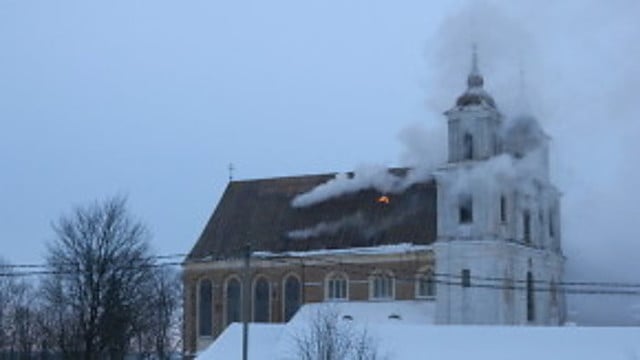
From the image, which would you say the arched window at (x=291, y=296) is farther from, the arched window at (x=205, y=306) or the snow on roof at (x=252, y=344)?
the snow on roof at (x=252, y=344)

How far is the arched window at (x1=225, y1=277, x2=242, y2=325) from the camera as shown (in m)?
77.1

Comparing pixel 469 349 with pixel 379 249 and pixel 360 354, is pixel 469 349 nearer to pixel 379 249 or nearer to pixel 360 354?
pixel 360 354

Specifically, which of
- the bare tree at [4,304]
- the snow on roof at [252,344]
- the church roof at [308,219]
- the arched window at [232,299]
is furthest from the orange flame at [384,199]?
the bare tree at [4,304]

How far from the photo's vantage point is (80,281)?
6688 centimetres

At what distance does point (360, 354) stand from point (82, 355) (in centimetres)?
2837

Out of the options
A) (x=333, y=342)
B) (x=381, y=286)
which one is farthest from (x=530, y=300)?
(x=333, y=342)

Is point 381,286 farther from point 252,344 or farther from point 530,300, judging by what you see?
point 252,344

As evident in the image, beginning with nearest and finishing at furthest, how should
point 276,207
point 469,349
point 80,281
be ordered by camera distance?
1. point 469,349
2. point 80,281
3. point 276,207

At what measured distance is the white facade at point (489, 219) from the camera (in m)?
66.6

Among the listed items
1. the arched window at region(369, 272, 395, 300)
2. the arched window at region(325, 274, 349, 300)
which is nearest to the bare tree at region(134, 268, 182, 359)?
the arched window at region(325, 274, 349, 300)

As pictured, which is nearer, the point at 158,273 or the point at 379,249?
the point at 379,249

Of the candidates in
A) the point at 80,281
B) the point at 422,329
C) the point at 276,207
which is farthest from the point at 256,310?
the point at 422,329

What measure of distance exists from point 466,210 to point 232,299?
1742cm

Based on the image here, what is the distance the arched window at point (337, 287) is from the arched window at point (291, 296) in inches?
90.0
